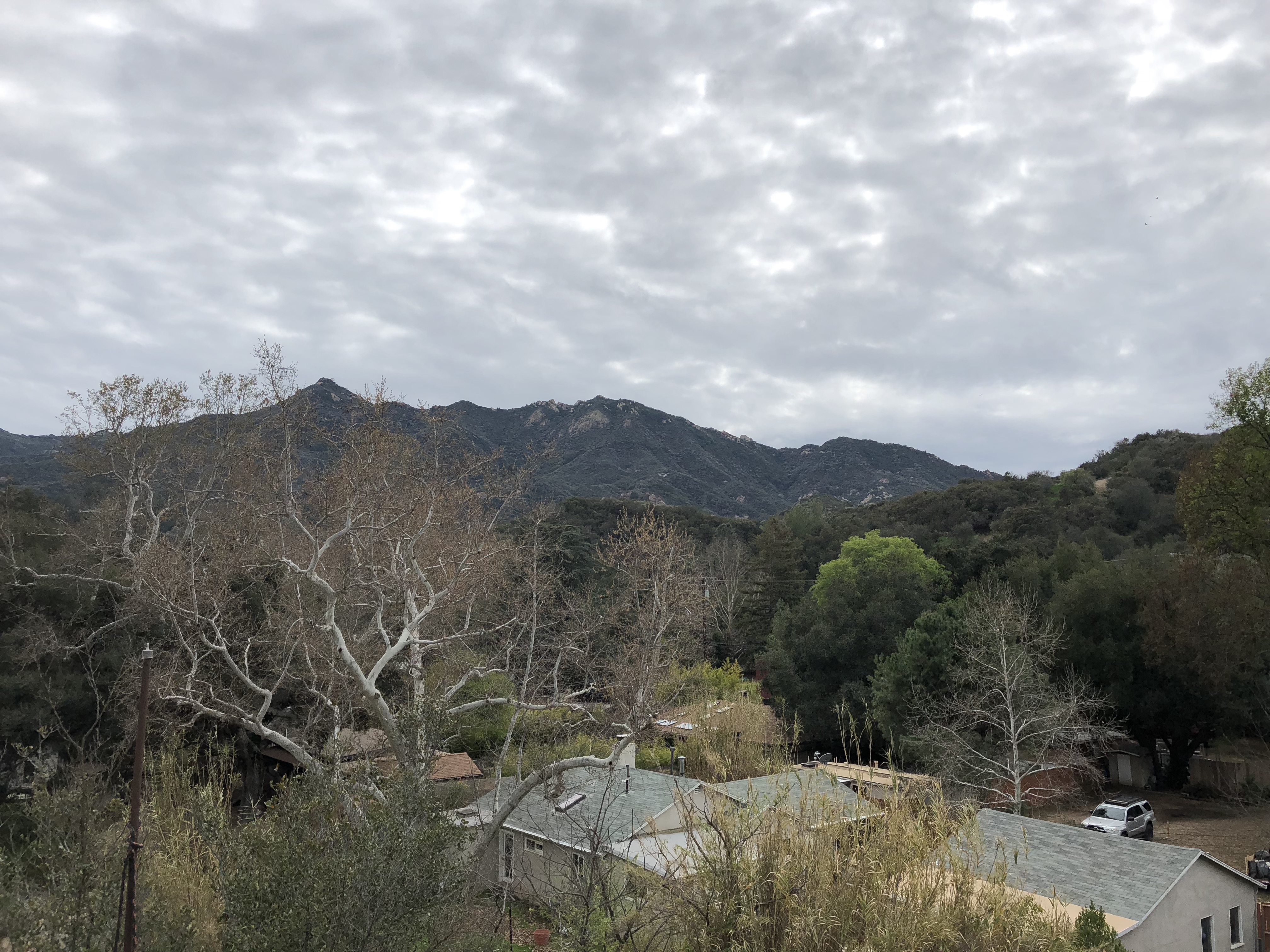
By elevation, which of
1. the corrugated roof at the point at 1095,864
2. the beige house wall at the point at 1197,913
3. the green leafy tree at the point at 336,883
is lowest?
the beige house wall at the point at 1197,913

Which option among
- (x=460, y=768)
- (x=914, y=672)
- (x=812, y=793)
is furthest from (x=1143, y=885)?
(x=460, y=768)

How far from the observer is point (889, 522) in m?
63.8

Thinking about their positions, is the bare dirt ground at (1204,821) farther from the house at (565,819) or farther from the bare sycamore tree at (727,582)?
the bare sycamore tree at (727,582)

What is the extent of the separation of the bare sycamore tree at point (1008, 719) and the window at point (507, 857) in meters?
11.1

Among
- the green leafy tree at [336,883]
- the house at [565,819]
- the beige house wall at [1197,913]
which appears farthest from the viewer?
the house at [565,819]

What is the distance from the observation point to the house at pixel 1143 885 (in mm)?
12477

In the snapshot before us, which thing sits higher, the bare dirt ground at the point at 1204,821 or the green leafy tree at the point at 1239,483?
the green leafy tree at the point at 1239,483

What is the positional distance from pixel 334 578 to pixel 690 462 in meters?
101

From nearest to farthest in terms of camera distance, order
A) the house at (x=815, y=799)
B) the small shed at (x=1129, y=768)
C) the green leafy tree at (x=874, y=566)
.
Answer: the house at (x=815, y=799) < the small shed at (x=1129, y=768) < the green leafy tree at (x=874, y=566)

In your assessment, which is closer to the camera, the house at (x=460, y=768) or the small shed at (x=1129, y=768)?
the house at (x=460, y=768)

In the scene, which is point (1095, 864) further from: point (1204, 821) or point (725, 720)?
point (1204, 821)

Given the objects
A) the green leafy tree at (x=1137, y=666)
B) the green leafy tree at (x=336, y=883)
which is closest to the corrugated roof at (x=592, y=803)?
the green leafy tree at (x=336, y=883)

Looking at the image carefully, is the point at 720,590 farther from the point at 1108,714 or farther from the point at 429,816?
the point at 429,816

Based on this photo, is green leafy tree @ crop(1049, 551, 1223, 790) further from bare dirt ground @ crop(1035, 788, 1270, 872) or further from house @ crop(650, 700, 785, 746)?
house @ crop(650, 700, 785, 746)
